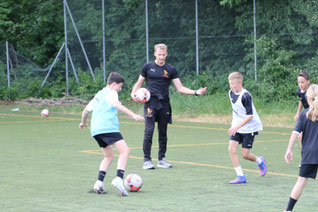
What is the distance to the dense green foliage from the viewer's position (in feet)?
72.7

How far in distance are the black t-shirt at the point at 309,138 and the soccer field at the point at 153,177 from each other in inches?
34.2

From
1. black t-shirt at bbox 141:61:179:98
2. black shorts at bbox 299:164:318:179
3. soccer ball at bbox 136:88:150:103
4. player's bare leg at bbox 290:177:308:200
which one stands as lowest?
player's bare leg at bbox 290:177:308:200

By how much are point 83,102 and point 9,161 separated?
50.5 feet

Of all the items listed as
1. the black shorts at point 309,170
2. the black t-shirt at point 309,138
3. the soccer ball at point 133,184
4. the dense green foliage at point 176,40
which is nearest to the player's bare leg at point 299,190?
the black shorts at point 309,170

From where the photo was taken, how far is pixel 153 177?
1032 centimetres

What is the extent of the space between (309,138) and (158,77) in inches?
188

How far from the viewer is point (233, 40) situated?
23.8 meters

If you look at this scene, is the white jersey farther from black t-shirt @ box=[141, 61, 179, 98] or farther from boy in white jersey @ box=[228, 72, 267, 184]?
black t-shirt @ box=[141, 61, 179, 98]

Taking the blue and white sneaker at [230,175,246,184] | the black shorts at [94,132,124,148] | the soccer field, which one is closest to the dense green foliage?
the soccer field

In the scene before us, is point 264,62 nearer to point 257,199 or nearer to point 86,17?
point 86,17

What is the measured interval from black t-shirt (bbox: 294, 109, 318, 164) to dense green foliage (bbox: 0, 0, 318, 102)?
1426 cm

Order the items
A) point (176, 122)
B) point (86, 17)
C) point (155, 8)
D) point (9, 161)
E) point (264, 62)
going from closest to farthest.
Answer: point (9, 161)
point (176, 122)
point (264, 62)
point (155, 8)
point (86, 17)

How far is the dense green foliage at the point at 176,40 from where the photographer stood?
72.7ft

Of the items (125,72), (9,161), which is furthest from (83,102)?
(9,161)
